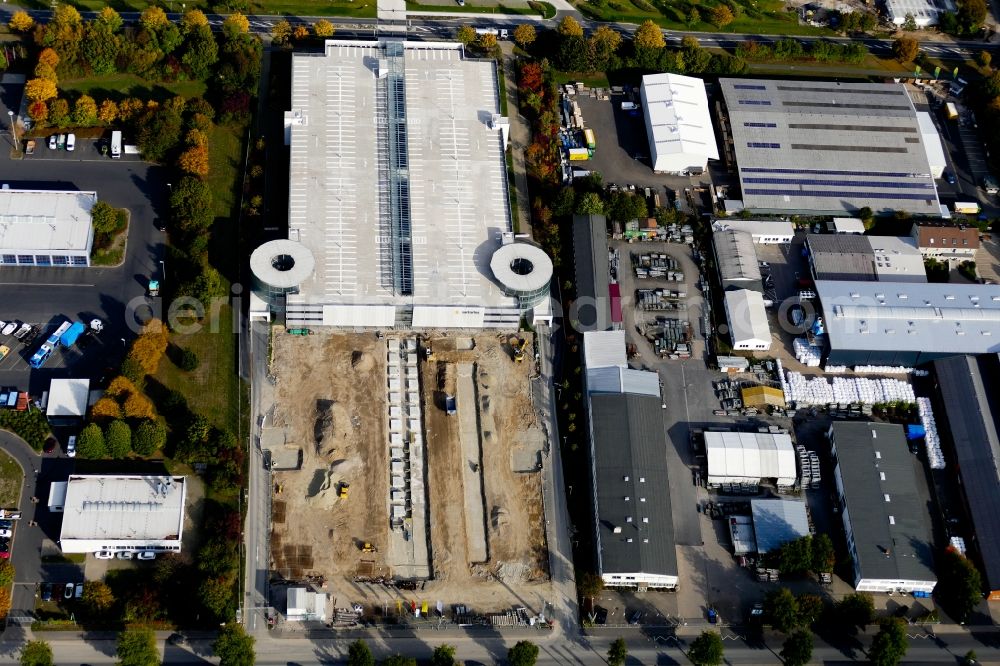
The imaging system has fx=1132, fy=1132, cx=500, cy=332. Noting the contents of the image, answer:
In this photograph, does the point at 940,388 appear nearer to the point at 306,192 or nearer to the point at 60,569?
the point at 306,192

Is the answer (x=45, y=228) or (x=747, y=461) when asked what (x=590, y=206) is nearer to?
(x=747, y=461)

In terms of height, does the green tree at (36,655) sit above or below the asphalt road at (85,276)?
below

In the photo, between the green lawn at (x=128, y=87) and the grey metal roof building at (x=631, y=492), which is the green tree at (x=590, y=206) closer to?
the grey metal roof building at (x=631, y=492)

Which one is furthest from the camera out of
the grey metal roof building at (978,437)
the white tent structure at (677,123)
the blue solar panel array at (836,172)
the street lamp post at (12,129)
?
the blue solar panel array at (836,172)

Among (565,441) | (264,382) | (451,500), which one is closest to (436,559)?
(451,500)

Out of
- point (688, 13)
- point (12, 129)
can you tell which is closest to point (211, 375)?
point (12, 129)

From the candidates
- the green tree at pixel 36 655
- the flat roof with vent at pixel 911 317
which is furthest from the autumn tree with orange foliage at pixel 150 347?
the flat roof with vent at pixel 911 317
